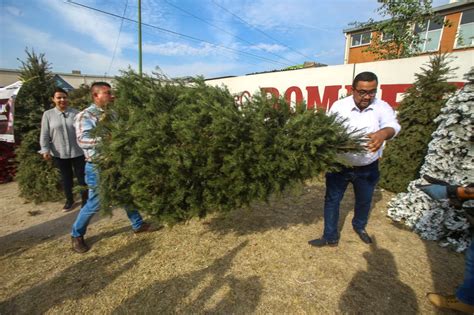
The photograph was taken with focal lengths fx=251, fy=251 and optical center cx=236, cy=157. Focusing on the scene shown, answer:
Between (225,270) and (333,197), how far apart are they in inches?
59.4

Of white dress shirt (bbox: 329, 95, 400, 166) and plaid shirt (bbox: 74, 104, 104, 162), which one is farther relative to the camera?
plaid shirt (bbox: 74, 104, 104, 162)

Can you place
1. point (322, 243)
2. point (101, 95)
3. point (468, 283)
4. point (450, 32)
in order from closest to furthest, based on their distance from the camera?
point (468, 283), point (101, 95), point (322, 243), point (450, 32)

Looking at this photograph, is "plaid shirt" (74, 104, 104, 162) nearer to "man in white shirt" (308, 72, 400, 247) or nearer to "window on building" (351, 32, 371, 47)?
"man in white shirt" (308, 72, 400, 247)

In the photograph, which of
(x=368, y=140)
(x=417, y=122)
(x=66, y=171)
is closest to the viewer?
(x=368, y=140)

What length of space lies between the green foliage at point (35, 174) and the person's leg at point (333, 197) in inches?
196

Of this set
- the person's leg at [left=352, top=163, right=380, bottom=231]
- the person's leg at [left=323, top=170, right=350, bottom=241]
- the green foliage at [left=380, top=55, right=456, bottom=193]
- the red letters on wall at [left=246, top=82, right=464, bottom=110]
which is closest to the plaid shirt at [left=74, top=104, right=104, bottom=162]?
the person's leg at [left=323, top=170, right=350, bottom=241]

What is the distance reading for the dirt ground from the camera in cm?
231

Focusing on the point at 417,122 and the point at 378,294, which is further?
the point at 417,122

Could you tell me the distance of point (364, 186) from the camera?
9.81ft

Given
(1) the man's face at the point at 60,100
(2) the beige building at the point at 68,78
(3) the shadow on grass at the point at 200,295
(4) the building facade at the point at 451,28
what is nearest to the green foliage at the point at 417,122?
(3) the shadow on grass at the point at 200,295

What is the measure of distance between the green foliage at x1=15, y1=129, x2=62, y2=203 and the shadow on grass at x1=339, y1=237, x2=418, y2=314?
5.30 m

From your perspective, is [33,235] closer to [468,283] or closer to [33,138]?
[33,138]

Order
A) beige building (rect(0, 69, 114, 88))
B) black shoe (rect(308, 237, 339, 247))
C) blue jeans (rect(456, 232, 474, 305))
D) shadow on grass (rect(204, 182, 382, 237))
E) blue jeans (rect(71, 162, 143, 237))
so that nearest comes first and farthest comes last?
blue jeans (rect(456, 232, 474, 305)), blue jeans (rect(71, 162, 143, 237)), black shoe (rect(308, 237, 339, 247)), shadow on grass (rect(204, 182, 382, 237)), beige building (rect(0, 69, 114, 88))

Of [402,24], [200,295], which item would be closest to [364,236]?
[200,295]
